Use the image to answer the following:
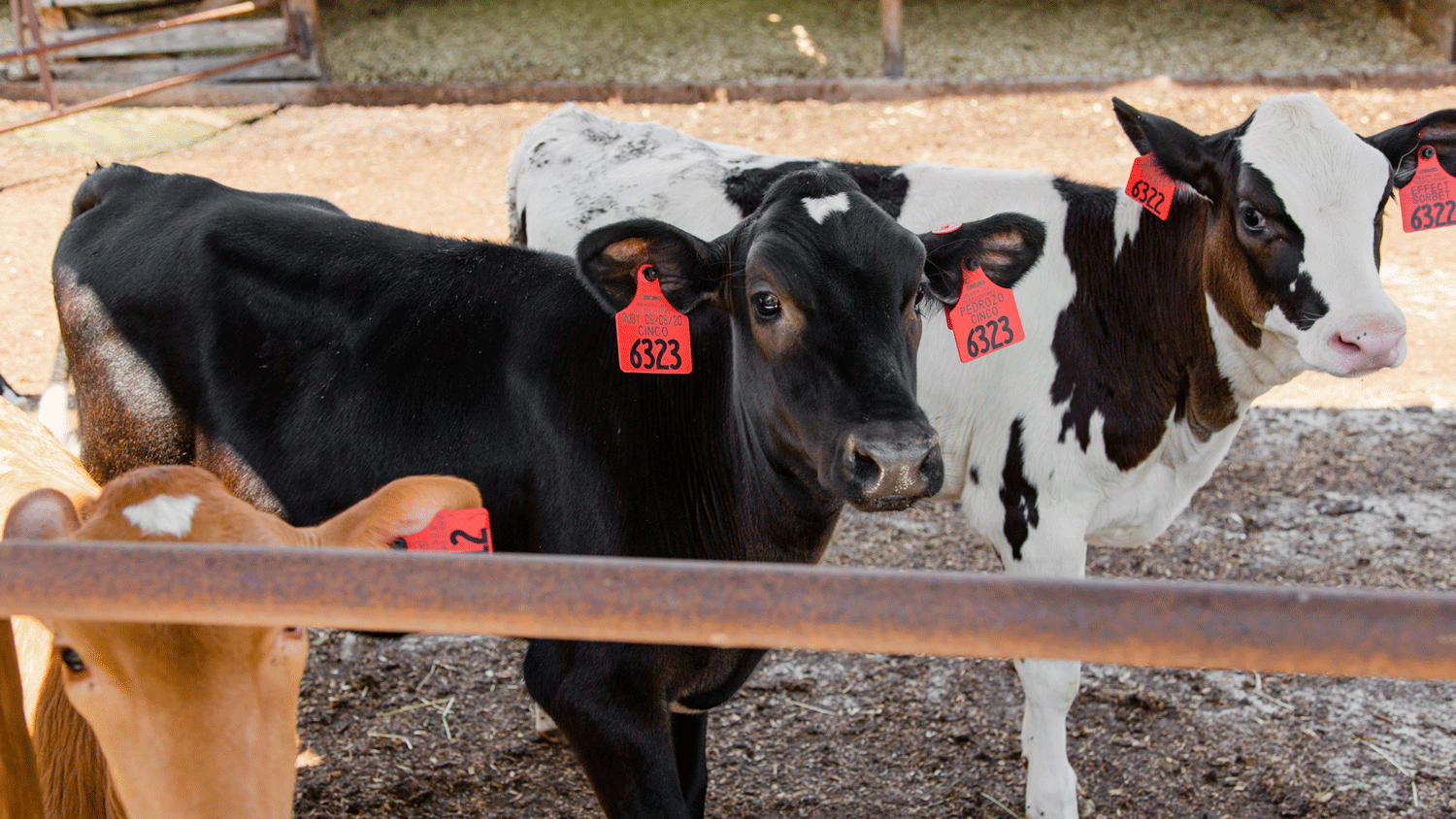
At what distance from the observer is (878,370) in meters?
2.42

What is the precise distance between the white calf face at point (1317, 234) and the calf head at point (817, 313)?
923 mm

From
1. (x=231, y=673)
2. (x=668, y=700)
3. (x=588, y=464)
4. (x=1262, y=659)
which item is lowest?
(x=668, y=700)

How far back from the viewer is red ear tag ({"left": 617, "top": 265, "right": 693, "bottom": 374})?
9.02 ft

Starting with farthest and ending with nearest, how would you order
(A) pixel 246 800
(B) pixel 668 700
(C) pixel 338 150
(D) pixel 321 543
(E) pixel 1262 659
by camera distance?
1. (C) pixel 338 150
2. (B) pixel 668 700
3. (D) pixel 321 543
4. (A) pixel 246 800
5. (E) pixel 1262 659

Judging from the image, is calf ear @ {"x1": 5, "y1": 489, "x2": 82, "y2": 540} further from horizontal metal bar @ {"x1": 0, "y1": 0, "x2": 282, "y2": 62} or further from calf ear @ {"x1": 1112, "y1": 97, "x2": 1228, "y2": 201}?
horizontal metal bar @ {"x1": 0, "y1": 0, "x2": 282, "y2": 62}

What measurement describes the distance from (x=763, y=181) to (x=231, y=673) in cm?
275

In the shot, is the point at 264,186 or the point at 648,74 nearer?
the point at 264,186

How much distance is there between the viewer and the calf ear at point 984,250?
2918 mm

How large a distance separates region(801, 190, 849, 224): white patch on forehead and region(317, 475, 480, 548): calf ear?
1.12 metres

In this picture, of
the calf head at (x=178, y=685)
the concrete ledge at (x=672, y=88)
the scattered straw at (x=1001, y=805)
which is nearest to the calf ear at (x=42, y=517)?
the calf head at (x=178, y=685)

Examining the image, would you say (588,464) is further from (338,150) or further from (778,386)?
(338,150)

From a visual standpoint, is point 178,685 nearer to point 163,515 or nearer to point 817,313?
point 163,515

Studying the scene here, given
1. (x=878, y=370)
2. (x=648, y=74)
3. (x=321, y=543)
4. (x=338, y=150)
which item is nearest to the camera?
(x=321, y=543)

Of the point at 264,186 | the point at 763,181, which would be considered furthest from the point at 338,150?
the point at 763,181
